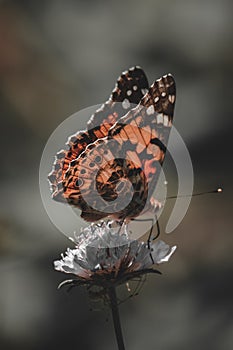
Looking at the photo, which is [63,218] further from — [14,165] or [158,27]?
[158,27]

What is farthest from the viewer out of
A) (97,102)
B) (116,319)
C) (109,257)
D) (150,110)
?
(97,102)

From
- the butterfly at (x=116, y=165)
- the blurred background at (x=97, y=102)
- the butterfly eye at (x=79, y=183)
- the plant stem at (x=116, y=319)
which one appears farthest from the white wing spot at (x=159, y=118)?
the blurred background at (x=97, y=102)

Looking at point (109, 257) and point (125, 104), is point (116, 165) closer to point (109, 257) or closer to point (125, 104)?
point (125, 104)

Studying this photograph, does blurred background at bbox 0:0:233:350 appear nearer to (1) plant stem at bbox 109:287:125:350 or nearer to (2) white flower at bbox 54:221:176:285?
(2) white flower at bbox 54:221:176:285

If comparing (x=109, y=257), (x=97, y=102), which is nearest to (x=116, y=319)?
(x=109, y=257)

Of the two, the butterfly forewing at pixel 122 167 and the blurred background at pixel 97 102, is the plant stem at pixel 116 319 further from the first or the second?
the blurred background at pixel 97 102
